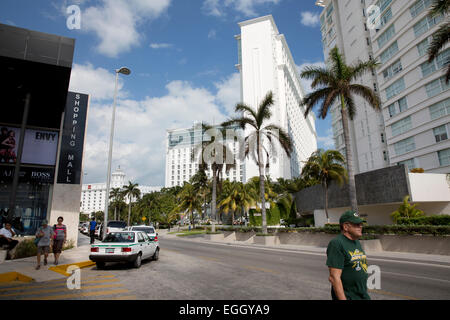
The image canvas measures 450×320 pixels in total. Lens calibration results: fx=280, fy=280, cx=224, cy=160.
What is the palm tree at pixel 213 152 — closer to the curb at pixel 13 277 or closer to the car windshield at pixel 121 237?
the car windshield at pixel 121 237

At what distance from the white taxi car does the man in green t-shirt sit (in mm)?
9058

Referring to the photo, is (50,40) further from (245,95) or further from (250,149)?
(245,95)

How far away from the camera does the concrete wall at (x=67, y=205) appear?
19000 mm

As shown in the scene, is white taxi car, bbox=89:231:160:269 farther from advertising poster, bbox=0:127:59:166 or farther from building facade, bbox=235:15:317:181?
building facade, bbox=235:15:317:181

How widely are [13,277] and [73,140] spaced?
526 inches

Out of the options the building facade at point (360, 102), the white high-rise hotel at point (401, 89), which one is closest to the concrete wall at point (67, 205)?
the white high-rise hotel at point (401, 89)

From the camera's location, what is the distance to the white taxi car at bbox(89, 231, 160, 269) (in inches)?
411

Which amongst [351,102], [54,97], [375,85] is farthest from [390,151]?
[54,97]

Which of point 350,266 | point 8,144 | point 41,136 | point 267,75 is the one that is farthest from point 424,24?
point 267,75

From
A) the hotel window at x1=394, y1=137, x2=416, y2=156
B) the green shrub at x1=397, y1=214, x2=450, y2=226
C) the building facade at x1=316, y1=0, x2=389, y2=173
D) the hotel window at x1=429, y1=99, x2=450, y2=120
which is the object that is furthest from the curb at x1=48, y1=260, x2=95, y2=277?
the building facade at x1=316, y1=0, x2=389, y2=173

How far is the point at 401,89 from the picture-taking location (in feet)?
141

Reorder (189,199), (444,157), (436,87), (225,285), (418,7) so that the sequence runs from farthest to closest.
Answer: (189,199)
(418,7)
(436,87)
(444,157)
(225,285)

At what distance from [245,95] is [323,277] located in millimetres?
90696

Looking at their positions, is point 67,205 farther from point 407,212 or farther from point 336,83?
point 407,212
